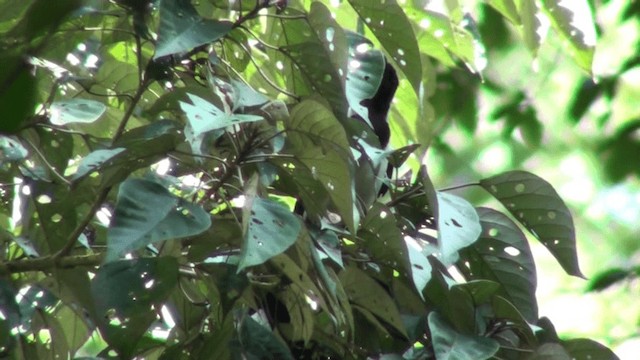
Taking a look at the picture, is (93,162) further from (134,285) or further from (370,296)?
(370,296)

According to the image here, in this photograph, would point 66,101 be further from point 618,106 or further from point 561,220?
point 618,106

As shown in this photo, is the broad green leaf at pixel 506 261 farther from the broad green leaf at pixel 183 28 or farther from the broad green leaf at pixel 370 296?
the broad green leaf at pixel 183 28

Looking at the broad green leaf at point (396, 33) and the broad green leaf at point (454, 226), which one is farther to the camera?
the broad green leaf at point (396, 33)

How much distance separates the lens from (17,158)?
2.60ft

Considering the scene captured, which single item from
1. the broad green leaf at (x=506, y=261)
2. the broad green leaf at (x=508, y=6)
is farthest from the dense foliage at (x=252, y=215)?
the broad green leaf at (x=508, y=6)

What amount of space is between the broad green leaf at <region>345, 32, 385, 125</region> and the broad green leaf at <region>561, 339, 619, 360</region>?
256 mm

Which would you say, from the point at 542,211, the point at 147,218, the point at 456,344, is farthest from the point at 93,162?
the point at 542,211

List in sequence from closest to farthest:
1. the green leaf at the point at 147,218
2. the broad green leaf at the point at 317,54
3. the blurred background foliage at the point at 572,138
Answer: the green leaf at the point at 147,218
the broad green leaf at the point at 317,54
the blurred background foliage at the point at 572,138

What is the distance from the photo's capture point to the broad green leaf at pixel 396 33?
0.85 meters

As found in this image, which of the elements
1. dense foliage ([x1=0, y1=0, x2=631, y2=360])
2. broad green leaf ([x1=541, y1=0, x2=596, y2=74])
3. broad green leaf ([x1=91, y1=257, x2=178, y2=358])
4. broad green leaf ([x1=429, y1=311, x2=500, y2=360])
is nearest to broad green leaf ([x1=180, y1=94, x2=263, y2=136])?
dense foliage ([x1=0, y1=0, x2=631, y2=360])

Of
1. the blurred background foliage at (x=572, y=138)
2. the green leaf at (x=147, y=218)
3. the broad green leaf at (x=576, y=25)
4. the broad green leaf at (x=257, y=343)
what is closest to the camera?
the green leaf at (x=147, y=218)

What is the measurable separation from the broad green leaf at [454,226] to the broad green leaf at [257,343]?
0.14m

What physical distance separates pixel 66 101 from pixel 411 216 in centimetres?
32

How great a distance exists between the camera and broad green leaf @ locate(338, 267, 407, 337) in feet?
2.46
